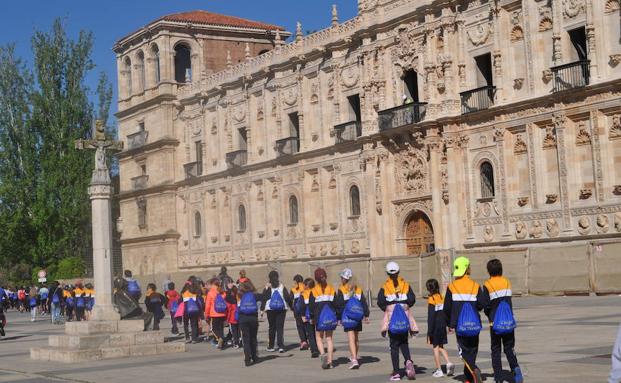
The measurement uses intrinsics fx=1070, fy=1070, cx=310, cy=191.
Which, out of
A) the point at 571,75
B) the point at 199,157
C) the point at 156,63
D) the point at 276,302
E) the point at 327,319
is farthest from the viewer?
the point at 156,63

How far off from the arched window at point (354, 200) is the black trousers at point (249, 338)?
92.2 feet

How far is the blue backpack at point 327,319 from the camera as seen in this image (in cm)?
1698

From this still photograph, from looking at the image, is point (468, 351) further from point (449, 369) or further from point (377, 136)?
point (377, 136)

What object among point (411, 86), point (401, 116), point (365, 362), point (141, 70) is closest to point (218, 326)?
point (365, 362)

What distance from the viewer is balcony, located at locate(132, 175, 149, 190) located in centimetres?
6309

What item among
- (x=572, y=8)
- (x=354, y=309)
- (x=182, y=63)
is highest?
(x=182, y=63)

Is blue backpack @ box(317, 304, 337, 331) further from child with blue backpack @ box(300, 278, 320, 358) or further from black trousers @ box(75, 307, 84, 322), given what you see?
black trousers @ box(75, 307, 84, 322)

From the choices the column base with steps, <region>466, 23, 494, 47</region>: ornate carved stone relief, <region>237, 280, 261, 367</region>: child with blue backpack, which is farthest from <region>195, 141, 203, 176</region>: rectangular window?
<region>237, 280, 261, 367</region>: child with blue backpack

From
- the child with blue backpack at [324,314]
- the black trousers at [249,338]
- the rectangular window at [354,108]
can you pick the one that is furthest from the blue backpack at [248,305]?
the rectangular window at [354,108]

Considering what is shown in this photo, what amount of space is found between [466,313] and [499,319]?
0.41 metres

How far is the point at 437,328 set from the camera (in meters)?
15.0

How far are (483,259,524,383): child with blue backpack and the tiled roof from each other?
49.8 meters

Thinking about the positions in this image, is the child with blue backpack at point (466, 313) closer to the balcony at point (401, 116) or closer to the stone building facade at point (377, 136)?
the stone building facade at point (377, 136)

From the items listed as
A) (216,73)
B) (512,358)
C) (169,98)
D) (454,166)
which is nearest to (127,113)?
(169,98)
